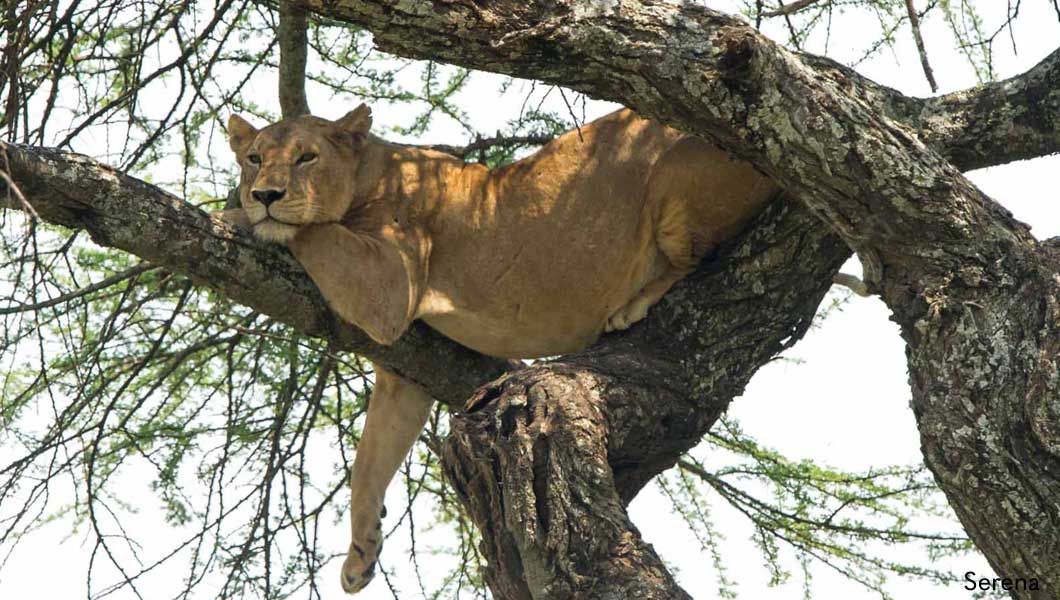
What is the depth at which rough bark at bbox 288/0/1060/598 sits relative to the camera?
367cm

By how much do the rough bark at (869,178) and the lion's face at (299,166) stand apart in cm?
182

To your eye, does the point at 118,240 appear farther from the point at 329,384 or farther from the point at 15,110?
the point at 329,384

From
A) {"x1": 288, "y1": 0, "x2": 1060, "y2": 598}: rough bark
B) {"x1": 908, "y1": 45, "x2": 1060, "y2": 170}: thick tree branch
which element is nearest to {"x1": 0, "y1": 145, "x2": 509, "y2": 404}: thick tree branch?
{"x1": 288, "y1": 0, "x2": 1060, "y2": 598}: rough bark

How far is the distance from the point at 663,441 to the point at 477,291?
3.75 ft

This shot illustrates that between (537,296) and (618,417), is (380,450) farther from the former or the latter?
(618,417)

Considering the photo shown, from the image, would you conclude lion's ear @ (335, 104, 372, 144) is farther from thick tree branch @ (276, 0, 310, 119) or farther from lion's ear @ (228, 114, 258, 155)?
lion's ear @ (228, 114, 258, 155)

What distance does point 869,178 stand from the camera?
394 cm

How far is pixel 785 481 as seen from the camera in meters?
6.59

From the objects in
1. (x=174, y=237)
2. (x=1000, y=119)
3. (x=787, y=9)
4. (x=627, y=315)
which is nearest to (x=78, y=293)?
(x=174, y=237)

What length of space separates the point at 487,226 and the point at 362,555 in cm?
155

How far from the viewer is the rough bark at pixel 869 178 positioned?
3.67 meters

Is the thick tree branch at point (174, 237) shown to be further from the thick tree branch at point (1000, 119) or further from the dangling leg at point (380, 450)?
the thick tree branch at point (1000, 119)

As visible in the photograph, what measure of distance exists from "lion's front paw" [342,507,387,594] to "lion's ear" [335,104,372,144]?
1729 millimetres

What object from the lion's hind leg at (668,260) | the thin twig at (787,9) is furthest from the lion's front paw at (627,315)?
the thin twig at (787,9)
